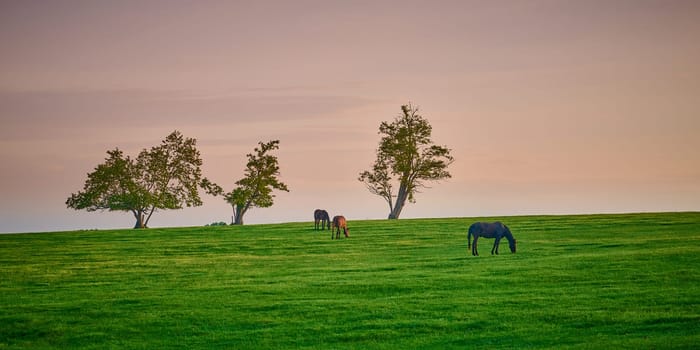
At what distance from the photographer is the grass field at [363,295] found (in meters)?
21.4

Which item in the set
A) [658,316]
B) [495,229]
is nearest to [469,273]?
[495,229]

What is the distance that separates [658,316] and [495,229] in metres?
14.5

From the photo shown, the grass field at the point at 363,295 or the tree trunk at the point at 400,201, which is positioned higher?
the tree trunk at the point at 400,201

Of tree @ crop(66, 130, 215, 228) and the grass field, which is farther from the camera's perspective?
tree @ crop(66, 130, 215, 228)

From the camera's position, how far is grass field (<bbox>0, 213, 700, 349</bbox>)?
21.4 metres

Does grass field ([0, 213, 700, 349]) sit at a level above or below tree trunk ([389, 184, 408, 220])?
below

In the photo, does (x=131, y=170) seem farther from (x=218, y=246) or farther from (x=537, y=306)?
(x=537, y=306)

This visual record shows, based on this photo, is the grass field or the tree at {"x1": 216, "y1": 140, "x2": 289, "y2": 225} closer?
the grass field

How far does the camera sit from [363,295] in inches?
1065

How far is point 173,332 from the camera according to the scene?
23000mm

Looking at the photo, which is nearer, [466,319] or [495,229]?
[466,319]

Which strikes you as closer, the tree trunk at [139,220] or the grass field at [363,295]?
the grass field at [363,295]

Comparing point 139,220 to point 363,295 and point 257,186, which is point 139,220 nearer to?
point 257,186

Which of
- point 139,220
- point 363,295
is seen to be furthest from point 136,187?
point 363,295
